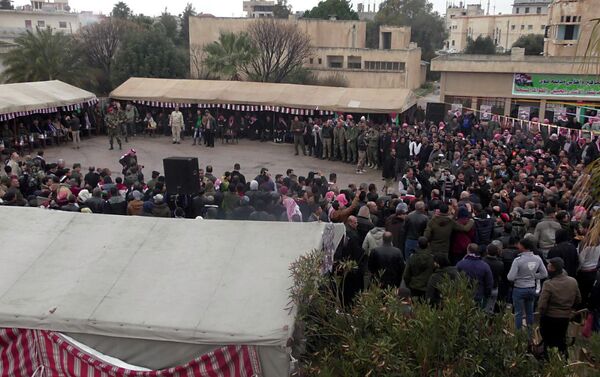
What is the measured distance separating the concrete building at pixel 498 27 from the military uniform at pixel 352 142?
2648 inches

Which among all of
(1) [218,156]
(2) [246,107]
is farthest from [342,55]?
(1) [218,156]

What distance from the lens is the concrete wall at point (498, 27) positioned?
86250mm

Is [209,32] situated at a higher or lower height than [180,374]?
higher

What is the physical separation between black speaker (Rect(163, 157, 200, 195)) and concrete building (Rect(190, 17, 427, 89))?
3363 cm

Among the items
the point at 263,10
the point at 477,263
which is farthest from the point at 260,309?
the point at 263,10

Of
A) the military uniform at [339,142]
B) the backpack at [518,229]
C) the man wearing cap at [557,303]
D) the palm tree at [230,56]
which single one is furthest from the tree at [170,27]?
the man wearing cap at [557,303]

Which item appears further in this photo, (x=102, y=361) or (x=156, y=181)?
(x=156, y=181)

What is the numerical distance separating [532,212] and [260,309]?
6190 mm

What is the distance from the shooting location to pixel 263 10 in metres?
106

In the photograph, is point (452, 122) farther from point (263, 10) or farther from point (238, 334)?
point (263, 10)

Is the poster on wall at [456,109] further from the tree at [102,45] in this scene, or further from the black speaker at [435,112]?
the tree at [102,45]

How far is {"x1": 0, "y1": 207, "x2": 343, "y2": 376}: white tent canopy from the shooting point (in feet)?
18.7

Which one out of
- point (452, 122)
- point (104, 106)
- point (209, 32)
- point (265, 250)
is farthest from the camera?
point (209, 32)

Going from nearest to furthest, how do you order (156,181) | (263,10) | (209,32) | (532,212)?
(532,212) < (156,181) < (209,32) < (263,10)
